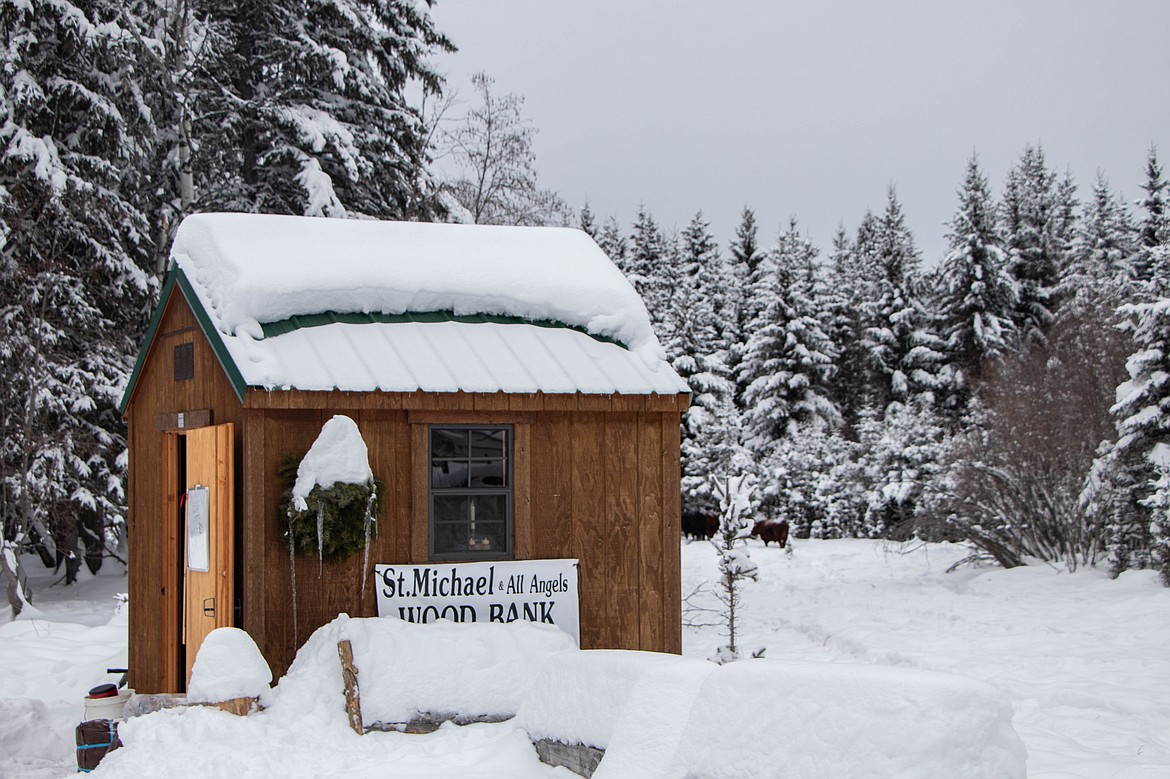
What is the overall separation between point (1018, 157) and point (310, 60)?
3200 cm

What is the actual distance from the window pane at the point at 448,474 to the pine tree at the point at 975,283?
30.2 metres

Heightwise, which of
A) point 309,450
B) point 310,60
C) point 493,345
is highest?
point 310,60

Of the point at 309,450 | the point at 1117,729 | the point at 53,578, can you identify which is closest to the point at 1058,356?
the point at 1117,729

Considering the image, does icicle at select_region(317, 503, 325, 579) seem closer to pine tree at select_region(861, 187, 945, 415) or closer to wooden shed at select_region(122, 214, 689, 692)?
wooden shed at select_region(122, 214, 689, 692)

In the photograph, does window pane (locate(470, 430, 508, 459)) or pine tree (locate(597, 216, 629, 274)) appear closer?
window pane (locate(470, 430, 508, 459))

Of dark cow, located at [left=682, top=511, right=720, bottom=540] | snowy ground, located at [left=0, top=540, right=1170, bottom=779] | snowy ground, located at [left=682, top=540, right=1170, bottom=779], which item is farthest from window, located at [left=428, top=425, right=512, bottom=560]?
dark cow, located at [left=682, top=511, right=720, bottom=540]

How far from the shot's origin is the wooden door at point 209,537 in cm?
819

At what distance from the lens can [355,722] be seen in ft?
24.3

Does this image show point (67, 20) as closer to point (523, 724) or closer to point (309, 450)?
point (309, 450)

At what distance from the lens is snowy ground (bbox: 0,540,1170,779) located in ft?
23.0

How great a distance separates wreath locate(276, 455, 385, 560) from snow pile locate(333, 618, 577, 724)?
0.59 m

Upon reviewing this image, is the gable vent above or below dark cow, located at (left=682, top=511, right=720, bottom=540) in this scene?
above

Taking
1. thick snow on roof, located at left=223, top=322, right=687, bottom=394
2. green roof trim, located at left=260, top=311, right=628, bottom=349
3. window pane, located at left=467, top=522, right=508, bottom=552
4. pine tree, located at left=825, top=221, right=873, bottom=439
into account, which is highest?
pine tree, located at left=825, top=221, right=873, bottom=439

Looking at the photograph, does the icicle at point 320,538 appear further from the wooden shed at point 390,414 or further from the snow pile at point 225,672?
the snow pile at point 225,672
